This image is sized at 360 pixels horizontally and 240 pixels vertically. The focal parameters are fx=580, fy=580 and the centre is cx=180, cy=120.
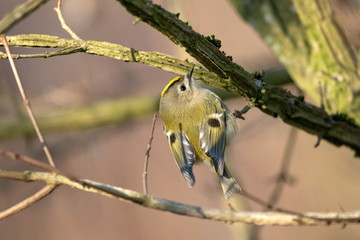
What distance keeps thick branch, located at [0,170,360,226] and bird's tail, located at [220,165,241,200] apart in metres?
0.48

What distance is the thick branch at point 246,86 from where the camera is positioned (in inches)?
59.5

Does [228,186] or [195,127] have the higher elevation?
[195,127]

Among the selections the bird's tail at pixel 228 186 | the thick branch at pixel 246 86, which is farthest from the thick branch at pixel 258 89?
the bird's tail at pixel 228 186

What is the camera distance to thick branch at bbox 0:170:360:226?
1.41m

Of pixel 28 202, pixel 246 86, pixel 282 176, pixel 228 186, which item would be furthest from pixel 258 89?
pixel 282 176

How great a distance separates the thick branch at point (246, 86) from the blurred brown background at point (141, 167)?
2.24m

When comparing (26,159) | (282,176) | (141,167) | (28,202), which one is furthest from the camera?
(141,167)

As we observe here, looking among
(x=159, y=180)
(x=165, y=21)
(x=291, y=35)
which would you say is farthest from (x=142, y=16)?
(x=159, y=180)

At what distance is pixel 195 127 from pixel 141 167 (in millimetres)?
3228

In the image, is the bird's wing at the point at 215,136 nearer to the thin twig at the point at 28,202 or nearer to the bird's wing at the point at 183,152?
the bird's wing at the point at 183,152

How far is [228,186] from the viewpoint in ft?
7.34

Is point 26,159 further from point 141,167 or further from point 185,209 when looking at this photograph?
point 141,167

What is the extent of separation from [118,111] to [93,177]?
213 centimetres

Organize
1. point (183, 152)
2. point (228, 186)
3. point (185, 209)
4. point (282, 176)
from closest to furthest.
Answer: point (185, 209)
point (228, 186)
point (183, 152)
point (282, 176)
